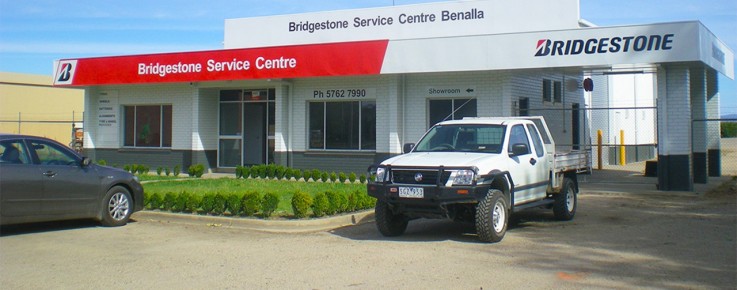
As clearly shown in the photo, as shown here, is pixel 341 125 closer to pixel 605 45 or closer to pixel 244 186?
pixel 244 186

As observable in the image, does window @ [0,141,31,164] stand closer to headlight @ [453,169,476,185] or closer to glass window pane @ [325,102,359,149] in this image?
headlight @ [453,169,476,185]

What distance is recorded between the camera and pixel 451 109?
808 inches

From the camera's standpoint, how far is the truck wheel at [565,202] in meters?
12.0

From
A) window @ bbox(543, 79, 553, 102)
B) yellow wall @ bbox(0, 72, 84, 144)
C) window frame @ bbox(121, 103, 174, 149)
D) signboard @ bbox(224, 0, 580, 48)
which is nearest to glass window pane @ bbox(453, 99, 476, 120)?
window @ bbox(543, 79, 553, 102)

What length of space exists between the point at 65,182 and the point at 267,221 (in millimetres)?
3204

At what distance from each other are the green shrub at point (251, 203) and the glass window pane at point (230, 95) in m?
12.8

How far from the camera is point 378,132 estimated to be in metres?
21.3

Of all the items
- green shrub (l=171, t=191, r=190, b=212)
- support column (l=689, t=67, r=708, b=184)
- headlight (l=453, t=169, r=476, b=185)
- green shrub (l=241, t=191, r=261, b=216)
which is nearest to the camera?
headlight (l=453, t=169, r=476, b=185)

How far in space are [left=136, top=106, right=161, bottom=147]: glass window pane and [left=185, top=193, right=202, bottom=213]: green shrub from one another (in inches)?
527

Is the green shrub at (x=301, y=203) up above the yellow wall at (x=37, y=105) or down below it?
below

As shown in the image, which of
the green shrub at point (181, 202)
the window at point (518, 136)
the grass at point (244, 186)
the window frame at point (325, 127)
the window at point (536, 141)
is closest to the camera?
the window at point (518, 136)

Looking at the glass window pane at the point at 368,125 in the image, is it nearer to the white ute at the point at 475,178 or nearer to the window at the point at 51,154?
the white ute at the point at 475,178

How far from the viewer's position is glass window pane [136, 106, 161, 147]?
2527 cm

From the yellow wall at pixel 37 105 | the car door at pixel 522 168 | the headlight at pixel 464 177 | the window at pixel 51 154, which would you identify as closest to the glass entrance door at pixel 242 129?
the window at pixel 51 154
